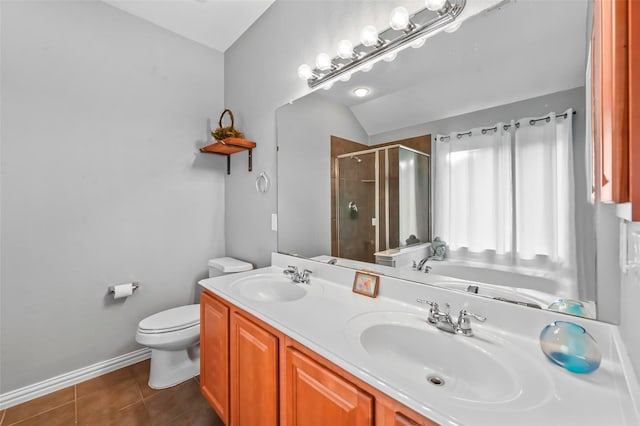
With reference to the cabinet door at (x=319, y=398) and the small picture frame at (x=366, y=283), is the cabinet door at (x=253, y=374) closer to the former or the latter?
the cabinet door at (x=319, y=398)

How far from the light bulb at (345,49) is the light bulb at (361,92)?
17 centimetres

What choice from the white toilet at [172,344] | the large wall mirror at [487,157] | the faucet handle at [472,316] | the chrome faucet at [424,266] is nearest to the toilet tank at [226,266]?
the white toilet at [172,344]

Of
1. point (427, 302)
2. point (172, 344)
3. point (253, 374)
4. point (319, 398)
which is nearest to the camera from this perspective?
point (319, 398)

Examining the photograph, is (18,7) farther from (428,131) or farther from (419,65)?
(428,131)

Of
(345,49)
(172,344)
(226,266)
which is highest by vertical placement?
(345,49)

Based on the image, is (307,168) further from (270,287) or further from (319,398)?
(319,398)

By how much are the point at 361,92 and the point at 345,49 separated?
0.75 ft

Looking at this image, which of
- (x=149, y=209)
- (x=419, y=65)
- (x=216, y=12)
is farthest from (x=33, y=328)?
(x=419, y=65)

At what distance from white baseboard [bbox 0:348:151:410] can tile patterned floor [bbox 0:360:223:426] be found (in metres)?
0.03

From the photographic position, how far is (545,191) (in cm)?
90

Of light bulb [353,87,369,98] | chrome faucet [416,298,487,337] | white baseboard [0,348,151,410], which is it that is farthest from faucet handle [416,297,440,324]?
white baseboard [0,348,151,410]

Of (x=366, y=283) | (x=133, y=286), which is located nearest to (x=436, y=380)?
(x=366, y=283)

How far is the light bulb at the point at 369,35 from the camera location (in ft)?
4.25

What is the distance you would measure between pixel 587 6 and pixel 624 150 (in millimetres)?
855
